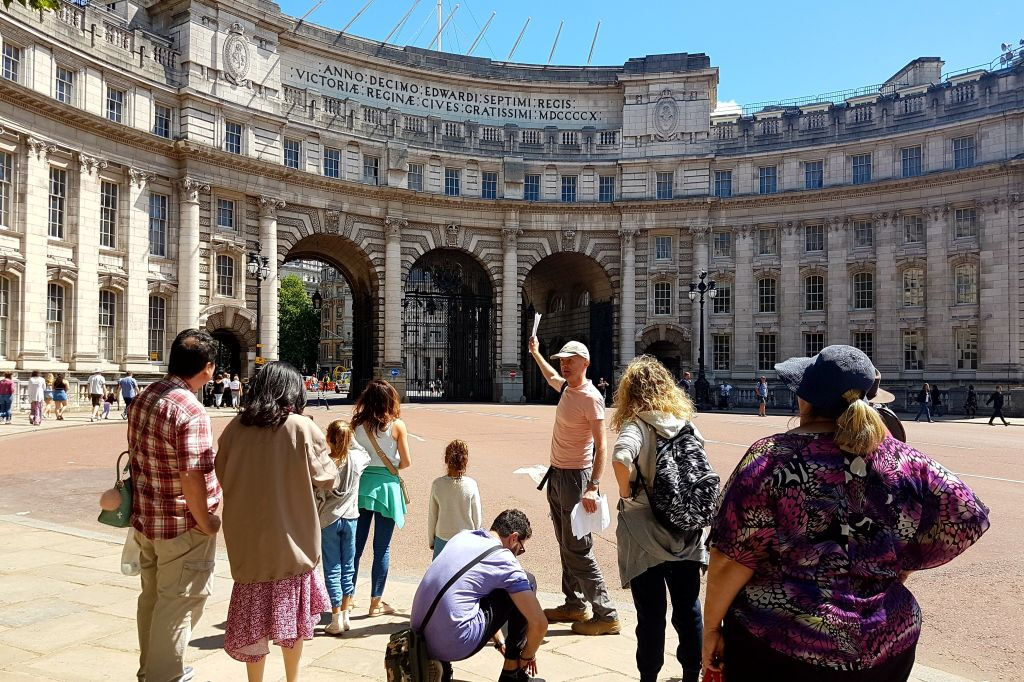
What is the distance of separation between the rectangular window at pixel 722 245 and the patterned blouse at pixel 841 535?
42543mm

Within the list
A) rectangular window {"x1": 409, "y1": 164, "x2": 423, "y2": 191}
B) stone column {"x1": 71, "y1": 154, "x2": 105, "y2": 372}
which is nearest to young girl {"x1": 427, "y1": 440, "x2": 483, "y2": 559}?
stone column {"x1": 71, "y1": 154, "x2": 105, "y2": 372}

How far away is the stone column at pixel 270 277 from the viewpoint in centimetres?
3634

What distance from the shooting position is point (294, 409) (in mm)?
4500

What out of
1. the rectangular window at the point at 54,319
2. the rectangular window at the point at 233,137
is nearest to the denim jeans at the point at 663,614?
the rectangular window at the point at 54,319

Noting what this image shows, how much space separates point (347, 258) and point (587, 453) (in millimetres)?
39493

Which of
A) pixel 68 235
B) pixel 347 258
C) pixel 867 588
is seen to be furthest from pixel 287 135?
pixel 867 588

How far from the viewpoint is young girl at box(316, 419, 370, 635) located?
598cm

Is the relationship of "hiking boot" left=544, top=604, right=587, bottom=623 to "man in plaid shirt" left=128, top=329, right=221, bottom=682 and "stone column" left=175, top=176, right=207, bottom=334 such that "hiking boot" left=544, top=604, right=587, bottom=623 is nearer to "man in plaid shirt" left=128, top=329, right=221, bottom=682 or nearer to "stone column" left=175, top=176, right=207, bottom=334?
"man in plaid shirt" left=128, top=329, right=221, bottom=682

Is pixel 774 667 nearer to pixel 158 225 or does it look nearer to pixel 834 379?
pixel 834 379

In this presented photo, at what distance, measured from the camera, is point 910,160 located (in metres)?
40.7

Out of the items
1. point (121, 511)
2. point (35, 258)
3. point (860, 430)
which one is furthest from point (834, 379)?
point (35, 258)

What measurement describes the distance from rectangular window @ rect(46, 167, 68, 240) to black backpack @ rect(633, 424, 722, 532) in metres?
30.6

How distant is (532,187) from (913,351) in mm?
21926

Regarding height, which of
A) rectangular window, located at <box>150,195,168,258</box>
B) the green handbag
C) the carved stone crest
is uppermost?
the carved stone crest
